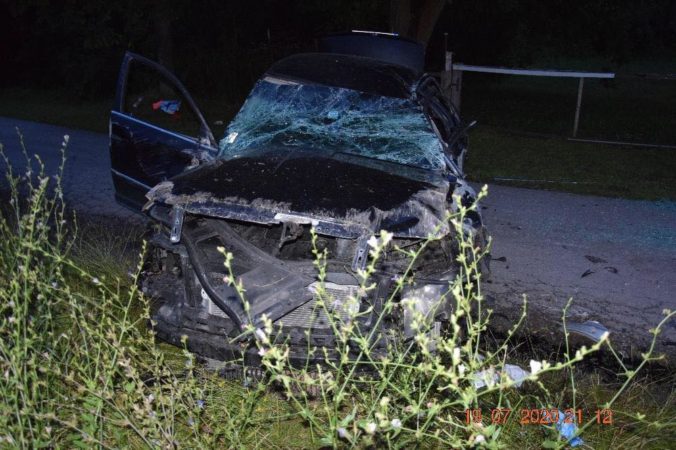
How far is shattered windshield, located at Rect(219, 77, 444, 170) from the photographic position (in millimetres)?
4918

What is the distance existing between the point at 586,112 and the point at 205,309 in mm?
17006

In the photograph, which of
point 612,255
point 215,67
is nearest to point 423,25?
point 215,67

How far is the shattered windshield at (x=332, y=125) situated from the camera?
4.92 metres

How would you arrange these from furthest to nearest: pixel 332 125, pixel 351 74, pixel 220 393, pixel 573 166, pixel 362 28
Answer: pixel 362 28 → pixel 573 166 → pixel 351 74 → pixel 332 125 → pixel 220 393

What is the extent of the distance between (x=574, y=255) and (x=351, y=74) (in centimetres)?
276

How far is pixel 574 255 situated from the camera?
6426 mm

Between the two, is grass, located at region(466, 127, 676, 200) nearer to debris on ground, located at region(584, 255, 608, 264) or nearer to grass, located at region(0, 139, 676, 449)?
debris on ground, located at region(584, 255, 608, 264)

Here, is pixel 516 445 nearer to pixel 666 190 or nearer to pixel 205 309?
pixel 205 309

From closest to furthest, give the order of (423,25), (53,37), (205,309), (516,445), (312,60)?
(516,445) → (205,309) → (312,60) → (423,25) → (53,37)

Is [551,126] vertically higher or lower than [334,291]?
lower

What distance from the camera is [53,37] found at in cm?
2158

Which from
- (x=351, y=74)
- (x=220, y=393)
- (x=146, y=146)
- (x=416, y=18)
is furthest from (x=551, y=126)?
(x=220, y=393)

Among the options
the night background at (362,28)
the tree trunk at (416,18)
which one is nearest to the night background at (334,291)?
the night background at (362,28)

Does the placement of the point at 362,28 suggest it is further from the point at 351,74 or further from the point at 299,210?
the point at 299,210
